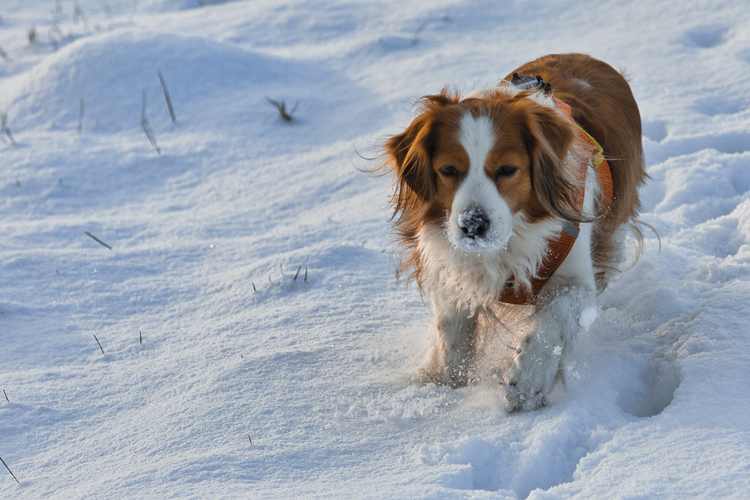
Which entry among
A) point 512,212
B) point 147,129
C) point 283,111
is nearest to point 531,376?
point 512,212

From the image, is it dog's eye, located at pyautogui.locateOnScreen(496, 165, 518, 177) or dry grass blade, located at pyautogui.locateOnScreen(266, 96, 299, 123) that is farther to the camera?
dry grass blade, located at pyautogui.locateOnScreen(266, 96, 299, 123)

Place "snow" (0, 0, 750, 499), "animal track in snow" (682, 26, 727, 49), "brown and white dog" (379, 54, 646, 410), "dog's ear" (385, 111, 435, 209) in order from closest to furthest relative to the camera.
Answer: "snow" (0, 0, 750, 499) < "brown and white dog" (379, 54, 646, 410) < "dog's ear" (385, 111, 435, 209) < "animal track in snow" (682, 26, 727, 49)

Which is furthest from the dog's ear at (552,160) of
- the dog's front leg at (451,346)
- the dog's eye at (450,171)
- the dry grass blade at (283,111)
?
the dry grass blade at (283,111)

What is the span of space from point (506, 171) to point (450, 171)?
176 millimetres

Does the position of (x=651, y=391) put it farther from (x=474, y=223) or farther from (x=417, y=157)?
(x=417, y=157)

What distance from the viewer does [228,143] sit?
5012mm

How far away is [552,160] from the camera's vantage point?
225 cm

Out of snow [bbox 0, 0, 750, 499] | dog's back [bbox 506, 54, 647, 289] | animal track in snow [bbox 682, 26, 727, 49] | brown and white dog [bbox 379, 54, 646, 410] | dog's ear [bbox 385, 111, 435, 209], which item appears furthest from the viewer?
animal track in snow [bbox 682, 26, 727, 49]

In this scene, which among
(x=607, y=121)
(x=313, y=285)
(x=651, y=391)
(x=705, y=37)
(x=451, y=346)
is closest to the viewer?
(x=651, y=391)

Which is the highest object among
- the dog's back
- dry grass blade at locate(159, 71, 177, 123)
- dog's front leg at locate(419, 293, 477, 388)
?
the dog's back

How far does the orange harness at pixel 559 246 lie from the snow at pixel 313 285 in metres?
0.22

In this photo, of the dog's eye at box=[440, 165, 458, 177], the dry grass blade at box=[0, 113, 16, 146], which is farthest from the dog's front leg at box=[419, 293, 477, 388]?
the dry grass blade at box=[0, 113, 16, 146]

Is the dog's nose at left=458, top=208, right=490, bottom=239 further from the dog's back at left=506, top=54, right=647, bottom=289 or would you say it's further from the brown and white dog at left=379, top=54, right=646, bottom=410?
the dog's back at left=506, top=54, right=647, bottom=289

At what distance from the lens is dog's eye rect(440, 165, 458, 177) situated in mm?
2221
